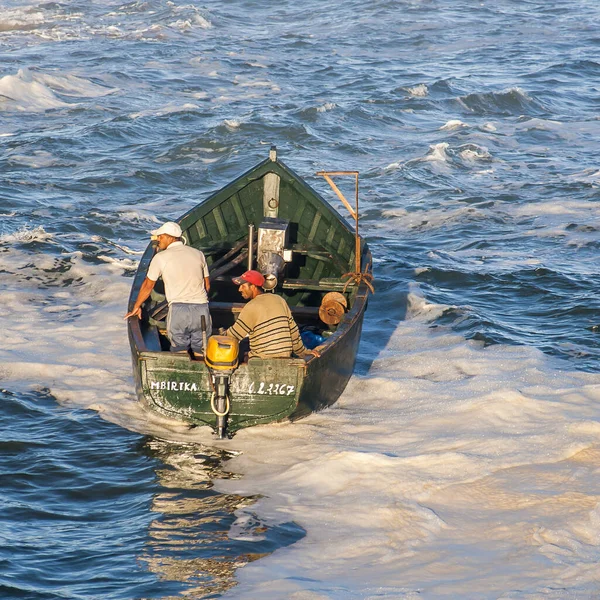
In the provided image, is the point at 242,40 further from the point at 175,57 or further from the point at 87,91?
the point at 87,91

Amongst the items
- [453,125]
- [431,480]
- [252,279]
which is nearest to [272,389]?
[252,279]

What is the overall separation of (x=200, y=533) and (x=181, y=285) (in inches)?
108

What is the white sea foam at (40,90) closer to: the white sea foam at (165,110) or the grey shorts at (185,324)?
the white sea foam at (165,110)

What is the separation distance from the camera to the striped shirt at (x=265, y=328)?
980 cm

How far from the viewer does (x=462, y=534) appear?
839 centimetres

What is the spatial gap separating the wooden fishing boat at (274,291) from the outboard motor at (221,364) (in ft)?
0.14

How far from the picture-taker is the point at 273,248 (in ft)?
42.5

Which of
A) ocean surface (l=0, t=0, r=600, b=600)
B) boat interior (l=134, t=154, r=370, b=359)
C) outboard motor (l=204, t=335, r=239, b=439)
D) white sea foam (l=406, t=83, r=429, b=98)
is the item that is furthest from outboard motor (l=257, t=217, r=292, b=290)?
white sea foam (l=406, t=83, r=429, b=98)

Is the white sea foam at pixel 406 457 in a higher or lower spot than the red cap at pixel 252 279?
lower

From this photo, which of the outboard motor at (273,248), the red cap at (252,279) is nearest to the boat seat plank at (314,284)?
the outboard motor at (273,248)

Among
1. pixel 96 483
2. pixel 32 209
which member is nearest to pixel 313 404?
pixel 96 483

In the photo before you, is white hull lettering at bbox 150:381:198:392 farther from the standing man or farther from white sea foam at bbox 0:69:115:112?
white sea foam at bbox 0:69:115:112

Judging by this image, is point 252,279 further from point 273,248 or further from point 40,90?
point 40,90

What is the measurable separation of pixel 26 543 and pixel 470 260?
1079cm
